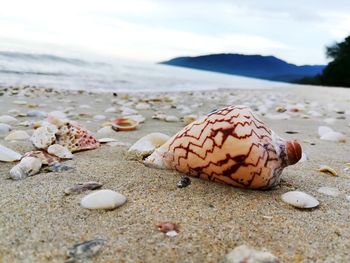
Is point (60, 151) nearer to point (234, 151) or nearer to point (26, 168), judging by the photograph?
point (26, 168)

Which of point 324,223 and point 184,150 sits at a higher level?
point 184,150

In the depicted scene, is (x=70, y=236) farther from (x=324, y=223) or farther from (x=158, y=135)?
(x=158, y=135)

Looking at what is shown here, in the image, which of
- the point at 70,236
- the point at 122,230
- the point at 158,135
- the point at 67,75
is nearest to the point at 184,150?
the point at 158,135

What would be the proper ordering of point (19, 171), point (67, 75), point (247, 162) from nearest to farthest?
point (247, 162) < point (19, 171) < point (67, 75)

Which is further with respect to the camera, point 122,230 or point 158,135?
point 158,135

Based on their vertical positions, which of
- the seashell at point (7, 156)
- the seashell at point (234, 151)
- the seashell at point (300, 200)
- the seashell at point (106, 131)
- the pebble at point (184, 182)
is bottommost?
the seashell at point (106, 131)

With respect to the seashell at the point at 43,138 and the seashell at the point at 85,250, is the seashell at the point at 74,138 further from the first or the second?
the seashell at the point at 85,250

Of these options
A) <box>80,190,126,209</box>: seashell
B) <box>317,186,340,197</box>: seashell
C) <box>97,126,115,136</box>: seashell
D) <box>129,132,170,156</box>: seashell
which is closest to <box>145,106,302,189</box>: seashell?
<box>317,186,340,197</box>: seashell

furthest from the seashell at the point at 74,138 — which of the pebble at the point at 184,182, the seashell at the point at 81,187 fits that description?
the pebble at the point at 184,182
